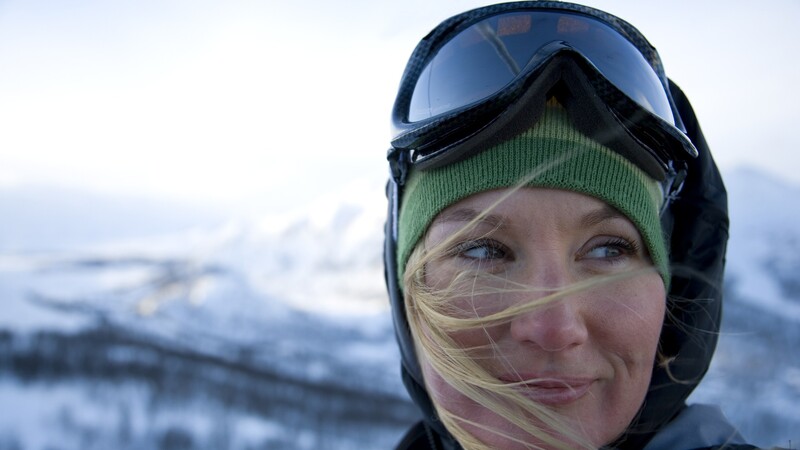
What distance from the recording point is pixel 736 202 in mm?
2117

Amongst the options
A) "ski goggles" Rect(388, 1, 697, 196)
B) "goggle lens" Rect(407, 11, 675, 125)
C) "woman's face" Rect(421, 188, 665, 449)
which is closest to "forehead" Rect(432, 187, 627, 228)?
"woman's face" Rect(421, 188, 665, 449)

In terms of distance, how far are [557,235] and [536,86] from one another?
0.31 m

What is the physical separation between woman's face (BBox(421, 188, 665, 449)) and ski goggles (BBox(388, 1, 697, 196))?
168mm

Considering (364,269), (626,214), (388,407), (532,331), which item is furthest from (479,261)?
(364,269)

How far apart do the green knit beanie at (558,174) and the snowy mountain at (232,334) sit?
1138mm

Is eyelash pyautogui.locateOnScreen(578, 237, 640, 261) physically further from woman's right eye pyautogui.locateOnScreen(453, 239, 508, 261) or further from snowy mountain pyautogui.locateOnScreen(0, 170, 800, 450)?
snowy mountain pyautogui.locateOnScreen(0, 170, 800, 450)

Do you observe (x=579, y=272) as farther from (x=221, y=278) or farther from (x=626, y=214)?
(x=221, y=278)

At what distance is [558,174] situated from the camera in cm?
105

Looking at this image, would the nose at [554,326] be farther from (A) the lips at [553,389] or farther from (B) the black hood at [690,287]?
(B) the black hood at [690,287]

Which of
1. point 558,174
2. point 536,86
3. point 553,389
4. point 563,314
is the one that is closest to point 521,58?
point 536,86

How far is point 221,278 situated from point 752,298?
9.86 feet

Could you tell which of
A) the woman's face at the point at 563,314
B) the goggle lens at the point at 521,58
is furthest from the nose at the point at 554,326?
the goggle lens at the point at 521,58

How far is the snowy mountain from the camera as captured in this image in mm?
2812

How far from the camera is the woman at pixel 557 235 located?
3.32ft
